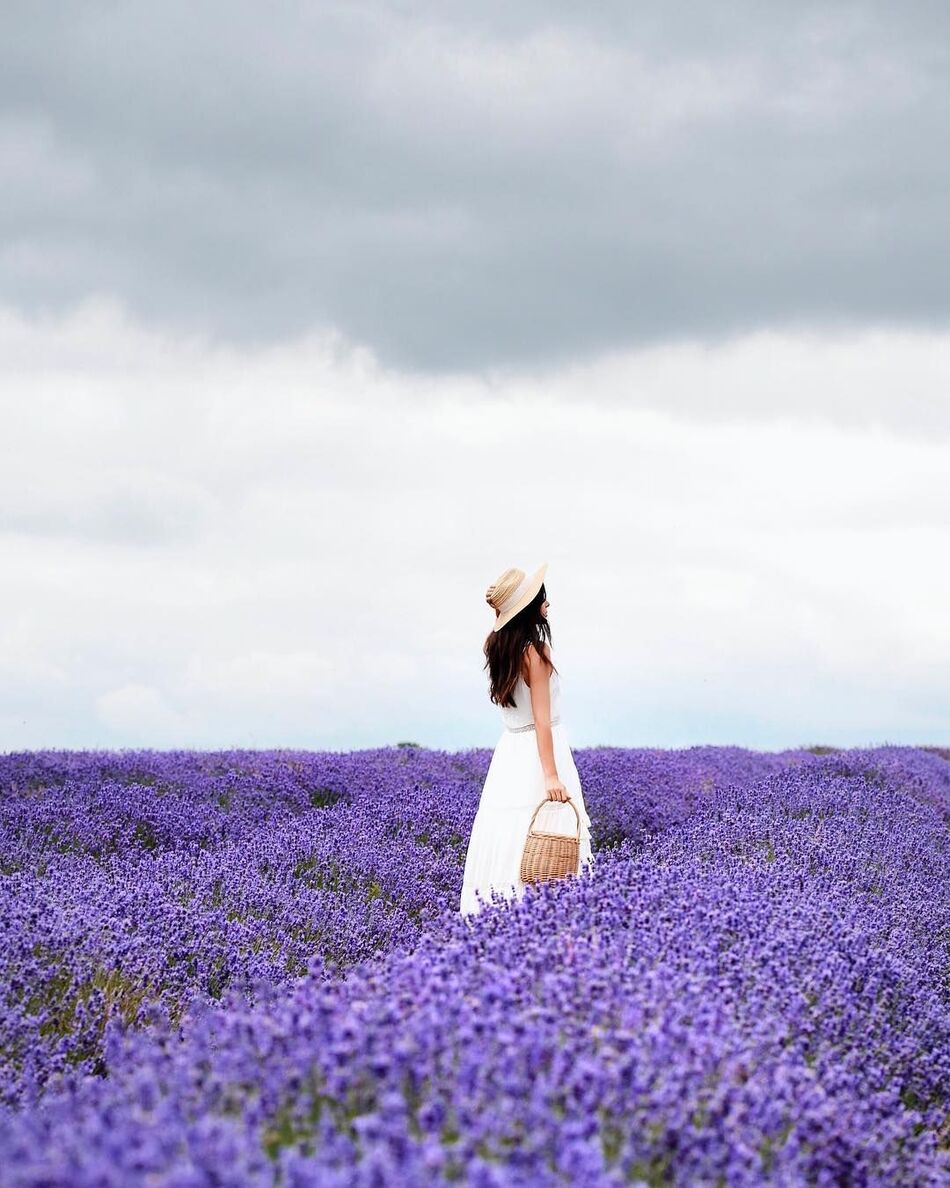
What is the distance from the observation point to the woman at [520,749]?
6426 mm

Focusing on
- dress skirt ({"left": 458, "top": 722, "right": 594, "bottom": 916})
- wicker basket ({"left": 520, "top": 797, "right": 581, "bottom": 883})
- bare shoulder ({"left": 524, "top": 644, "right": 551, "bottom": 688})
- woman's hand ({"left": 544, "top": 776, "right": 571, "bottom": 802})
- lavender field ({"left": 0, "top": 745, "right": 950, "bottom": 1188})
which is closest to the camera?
lavender field ({"left": 0, "top": 745, "right": 950, "bottom": 1188})

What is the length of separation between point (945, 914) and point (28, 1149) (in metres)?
5.09

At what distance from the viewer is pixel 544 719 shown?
20.9ft

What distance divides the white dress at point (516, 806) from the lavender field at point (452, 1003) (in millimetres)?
391

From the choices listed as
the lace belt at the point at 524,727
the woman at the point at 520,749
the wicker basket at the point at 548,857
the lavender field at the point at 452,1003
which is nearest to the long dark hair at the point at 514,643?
the woman at the point at 520,749

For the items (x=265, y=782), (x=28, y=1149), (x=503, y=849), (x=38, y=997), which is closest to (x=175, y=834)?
(x=265, y=782)

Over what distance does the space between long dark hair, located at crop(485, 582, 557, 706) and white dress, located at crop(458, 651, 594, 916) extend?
82mm

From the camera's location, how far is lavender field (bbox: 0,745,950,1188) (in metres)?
2.44

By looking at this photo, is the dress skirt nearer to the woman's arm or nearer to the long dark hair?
the woman's arm

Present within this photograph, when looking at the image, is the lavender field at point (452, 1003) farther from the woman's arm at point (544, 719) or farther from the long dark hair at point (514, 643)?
the long dark hair at point (514, 643)

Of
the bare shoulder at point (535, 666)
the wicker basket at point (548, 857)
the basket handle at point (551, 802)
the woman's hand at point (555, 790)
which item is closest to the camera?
the wicker basket at point (548, 857)

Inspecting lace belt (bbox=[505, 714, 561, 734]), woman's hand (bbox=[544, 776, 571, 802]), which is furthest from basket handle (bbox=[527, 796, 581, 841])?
lace belt (bbox=[505, 714, 561, 734])

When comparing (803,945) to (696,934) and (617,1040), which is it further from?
(617,1040)

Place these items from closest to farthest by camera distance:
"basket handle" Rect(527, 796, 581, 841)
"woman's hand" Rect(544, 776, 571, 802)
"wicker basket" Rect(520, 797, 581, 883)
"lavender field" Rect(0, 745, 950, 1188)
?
"lavender field" Rect(0, 745, 950, 1188)
"wicker basket" Rect(520, 797, 581, 883)
"basket handle" Rect(527, 796, 581, 841)
"woman's hand" Rect(544, 776, 571, 802)
